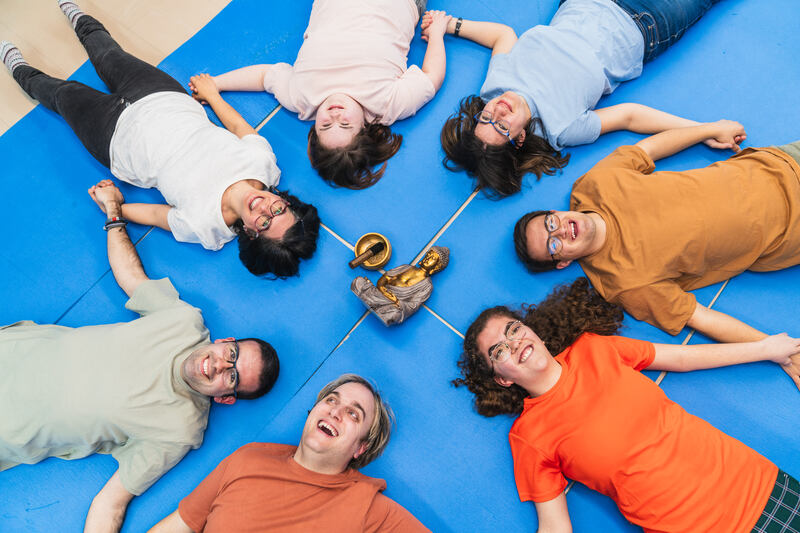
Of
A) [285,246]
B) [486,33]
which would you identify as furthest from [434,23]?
[285,246]

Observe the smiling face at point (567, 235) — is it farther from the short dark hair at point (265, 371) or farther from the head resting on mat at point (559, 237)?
the short dark hair at point (265, 371)

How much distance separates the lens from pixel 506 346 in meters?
2.35

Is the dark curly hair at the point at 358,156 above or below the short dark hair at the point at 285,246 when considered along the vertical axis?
above

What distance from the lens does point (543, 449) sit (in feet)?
7.80

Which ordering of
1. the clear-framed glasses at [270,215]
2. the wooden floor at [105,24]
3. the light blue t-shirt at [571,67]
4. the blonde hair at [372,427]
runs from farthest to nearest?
1. the wooden floor at [105,24]
2. the light blue t-shirt at [571,67]
3. the clear-framed glasses at [270,215]
4. the blonde hair at [372,427]

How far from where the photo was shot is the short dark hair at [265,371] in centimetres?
256

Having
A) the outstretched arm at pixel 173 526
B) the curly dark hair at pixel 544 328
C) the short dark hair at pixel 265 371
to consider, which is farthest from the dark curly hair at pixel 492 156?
the outstretched arm at pixel 173 526

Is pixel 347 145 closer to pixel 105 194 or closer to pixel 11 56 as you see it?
pixel 105 194

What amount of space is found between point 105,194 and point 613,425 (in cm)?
326

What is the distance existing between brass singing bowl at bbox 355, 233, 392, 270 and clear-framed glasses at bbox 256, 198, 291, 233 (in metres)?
0.49

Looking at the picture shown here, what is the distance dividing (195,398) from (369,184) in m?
1.65

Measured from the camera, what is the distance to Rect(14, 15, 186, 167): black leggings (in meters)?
2.96

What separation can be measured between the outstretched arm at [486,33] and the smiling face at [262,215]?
1648 millimetres

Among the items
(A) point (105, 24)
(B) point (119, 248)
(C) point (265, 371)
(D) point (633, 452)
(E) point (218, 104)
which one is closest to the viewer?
(D) point (633, 452)
